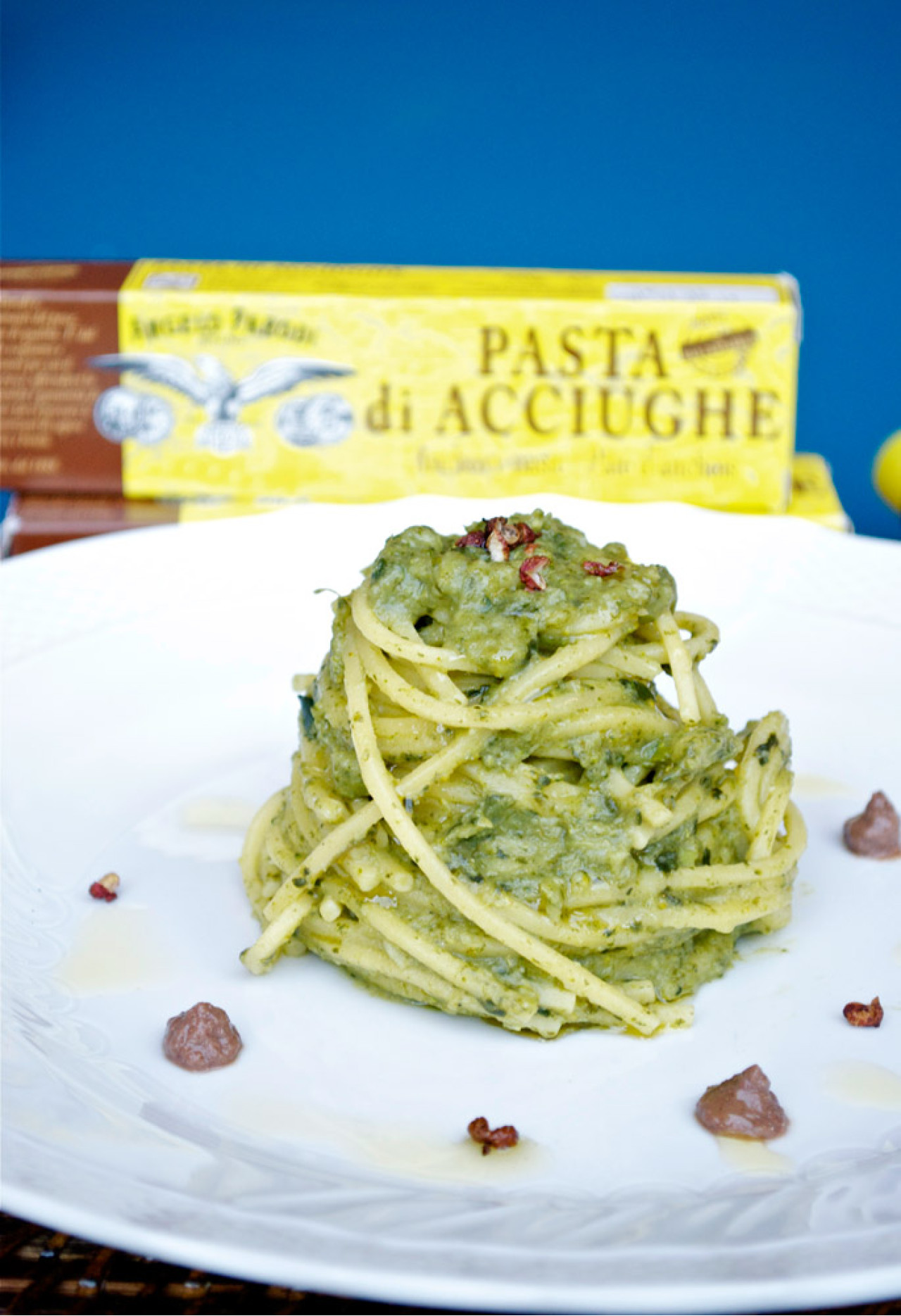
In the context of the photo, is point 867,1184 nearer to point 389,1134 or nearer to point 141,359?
point 389,1134

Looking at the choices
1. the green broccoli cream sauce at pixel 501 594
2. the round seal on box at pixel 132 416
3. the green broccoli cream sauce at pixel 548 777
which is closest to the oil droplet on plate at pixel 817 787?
the green broccoli cream sauce at pixel 548 777

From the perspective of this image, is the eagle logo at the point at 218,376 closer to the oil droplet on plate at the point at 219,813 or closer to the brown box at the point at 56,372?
the brown box at the point at 56,372

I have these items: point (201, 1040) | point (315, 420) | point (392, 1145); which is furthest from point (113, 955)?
point (315, 420)

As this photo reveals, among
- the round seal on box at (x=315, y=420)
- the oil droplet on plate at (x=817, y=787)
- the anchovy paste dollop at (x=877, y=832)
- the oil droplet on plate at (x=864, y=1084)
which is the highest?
the round seal on box at (x=315, y=420)

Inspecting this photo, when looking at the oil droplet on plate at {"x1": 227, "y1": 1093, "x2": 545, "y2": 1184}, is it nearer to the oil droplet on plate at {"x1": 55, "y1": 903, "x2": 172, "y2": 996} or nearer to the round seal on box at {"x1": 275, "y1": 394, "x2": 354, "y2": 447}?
the oil droplet on plate at {"x1": 55, "y1": 903, "x2": 172, "y2": 996}

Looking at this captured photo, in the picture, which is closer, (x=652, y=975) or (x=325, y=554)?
(x=652, y=975)

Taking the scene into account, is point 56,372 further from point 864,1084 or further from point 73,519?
point 864,1084

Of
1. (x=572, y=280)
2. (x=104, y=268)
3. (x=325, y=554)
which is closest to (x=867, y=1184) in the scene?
(x=325, y=554)

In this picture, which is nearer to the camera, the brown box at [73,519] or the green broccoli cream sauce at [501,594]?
the green broccoli cream sauce at [501,594]
